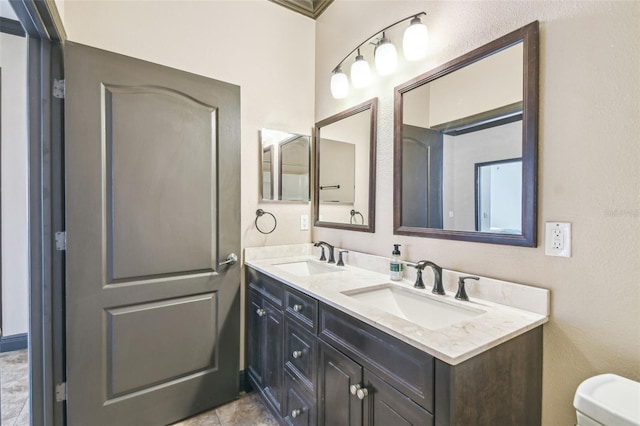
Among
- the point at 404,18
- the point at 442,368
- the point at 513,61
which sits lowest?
the point at 442,368

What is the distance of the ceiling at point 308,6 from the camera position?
2256 mm

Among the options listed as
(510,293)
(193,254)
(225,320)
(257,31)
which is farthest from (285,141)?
(510,293)

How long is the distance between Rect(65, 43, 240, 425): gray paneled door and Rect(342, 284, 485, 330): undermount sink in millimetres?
980

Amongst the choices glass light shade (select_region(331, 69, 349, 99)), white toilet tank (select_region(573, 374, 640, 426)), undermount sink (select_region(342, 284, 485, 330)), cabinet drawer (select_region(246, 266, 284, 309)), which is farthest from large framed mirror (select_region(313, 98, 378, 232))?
white toilet tank (select_region(573, 374, 640, 426))

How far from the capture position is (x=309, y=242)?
2406mm

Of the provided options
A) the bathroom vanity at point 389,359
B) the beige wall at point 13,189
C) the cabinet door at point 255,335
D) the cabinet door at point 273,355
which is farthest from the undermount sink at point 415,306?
the beige wall at point 13,189

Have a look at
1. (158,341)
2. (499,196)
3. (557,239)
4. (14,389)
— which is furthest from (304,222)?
(14,389)

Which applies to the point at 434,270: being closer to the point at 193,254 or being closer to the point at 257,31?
the point at 193,254

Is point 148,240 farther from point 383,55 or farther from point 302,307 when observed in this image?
point 383,55

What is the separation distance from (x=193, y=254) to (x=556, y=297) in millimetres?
1801

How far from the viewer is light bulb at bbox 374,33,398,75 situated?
160 centimetres

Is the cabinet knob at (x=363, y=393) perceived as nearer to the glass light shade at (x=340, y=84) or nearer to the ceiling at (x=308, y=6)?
the glass light shade at (x=340, y=84)

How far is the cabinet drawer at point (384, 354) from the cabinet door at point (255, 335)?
71 centimetres

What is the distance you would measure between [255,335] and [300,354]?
61cm
